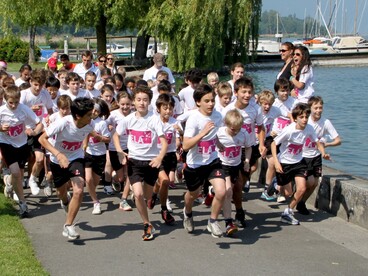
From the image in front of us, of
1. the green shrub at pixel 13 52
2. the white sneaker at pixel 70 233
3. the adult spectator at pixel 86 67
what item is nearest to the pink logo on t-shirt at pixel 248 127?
the white sneaker at pixel 70 233

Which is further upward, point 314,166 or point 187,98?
point 187,98

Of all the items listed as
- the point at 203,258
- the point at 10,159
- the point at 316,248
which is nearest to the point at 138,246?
the point at 203,258

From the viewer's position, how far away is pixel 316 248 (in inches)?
310

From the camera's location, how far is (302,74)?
1109cm

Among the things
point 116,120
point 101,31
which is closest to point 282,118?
point 116,120

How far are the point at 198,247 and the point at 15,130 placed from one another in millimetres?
3265

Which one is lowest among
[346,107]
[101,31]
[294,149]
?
[346,107]

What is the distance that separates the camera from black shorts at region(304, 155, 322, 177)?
31.2 feet

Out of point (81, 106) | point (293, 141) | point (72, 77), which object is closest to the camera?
point (81, 106)

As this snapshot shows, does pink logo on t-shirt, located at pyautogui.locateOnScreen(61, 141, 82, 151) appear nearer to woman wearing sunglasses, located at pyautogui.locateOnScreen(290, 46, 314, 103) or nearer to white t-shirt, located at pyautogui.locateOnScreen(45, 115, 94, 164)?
white t-shirt, located at pyautogui.locateOnScreen(45, 115, 94, 164)

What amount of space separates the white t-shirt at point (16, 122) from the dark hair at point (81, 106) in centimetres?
163

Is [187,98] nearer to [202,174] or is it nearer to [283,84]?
[283,84]

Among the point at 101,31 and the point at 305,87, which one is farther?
the point at 101,31

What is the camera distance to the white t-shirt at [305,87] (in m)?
11.1
